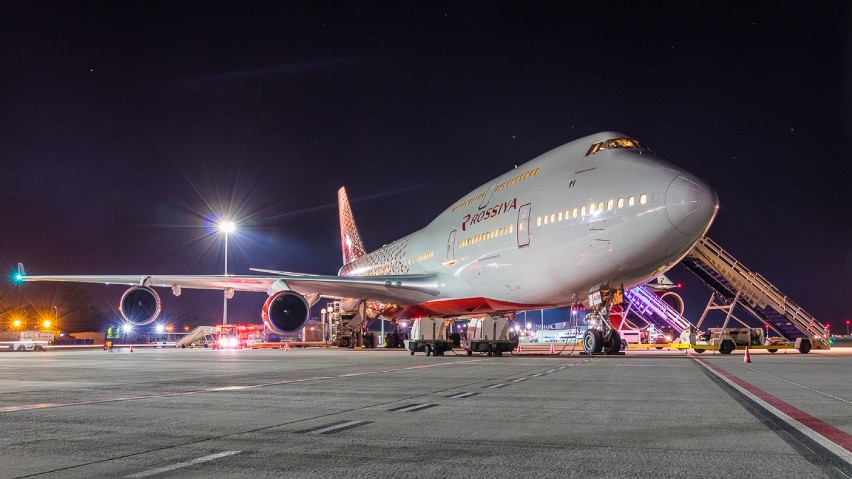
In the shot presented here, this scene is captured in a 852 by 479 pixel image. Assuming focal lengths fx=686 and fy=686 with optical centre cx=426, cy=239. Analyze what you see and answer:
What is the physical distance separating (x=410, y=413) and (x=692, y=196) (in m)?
12.7

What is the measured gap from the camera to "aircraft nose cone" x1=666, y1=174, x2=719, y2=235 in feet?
56.6

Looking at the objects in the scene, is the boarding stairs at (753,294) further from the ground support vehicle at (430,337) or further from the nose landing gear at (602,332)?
the ground support vehicle at (430,337)

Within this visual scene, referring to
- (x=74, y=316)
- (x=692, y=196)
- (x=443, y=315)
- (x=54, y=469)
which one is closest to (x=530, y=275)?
(x=692, y=196)

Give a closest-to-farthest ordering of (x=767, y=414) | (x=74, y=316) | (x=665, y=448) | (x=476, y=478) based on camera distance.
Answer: (x=476, y=478)
(x=665, y=448)
(x=767, y=414)
(x=74, y=316)

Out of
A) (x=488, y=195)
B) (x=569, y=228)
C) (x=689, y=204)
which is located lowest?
(x=569, y=228)

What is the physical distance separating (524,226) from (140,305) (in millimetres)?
16801

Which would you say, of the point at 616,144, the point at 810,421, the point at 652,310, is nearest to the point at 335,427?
the point at 810,421

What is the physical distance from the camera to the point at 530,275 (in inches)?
851

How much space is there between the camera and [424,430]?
5797 millimetres


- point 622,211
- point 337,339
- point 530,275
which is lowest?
point 337,339

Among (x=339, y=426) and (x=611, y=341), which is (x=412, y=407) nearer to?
(x=339, y=426)

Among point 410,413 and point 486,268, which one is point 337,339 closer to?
point 486,268

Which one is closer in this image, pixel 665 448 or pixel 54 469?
pixel 54 469

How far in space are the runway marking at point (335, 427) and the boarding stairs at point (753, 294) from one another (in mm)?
29139
